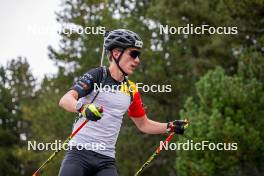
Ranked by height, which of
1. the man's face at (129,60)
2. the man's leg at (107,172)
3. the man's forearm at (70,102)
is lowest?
the man's leg at (107,172)

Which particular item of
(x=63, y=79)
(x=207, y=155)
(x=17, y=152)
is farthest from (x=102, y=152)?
(x=17, y=152)

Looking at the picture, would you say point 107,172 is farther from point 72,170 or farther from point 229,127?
point 229,127

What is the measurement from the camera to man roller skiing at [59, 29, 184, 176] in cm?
521

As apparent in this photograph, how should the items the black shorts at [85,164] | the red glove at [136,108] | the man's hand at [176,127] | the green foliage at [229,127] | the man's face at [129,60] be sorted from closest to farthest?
1. the black shorts at [85,164]
2. the man's face at [129,60]
3. the red glove at [136,108]
4. the man's hand at [176,127]
5. the green foliage at [229,127]

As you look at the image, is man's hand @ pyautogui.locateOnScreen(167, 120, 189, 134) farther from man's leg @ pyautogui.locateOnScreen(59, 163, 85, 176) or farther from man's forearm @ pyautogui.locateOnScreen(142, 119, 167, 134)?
man's leg @ pyautogui.locateOnScreen(59, 163, 85, 176)

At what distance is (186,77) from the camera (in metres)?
33.9

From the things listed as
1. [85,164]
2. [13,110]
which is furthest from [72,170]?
[13,110]

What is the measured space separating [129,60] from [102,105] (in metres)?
0.59

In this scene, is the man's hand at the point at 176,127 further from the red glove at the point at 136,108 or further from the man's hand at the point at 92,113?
the man's hand at the point at 92,113

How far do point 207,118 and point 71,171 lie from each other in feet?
56.9

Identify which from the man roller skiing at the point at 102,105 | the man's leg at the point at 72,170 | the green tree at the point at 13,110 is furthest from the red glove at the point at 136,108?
the green tree at the point at 13,110

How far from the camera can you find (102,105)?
18.0 feet

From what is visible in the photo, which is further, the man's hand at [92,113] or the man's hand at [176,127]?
the man's hand at [176,127]

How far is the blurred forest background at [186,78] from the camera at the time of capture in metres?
21.5
